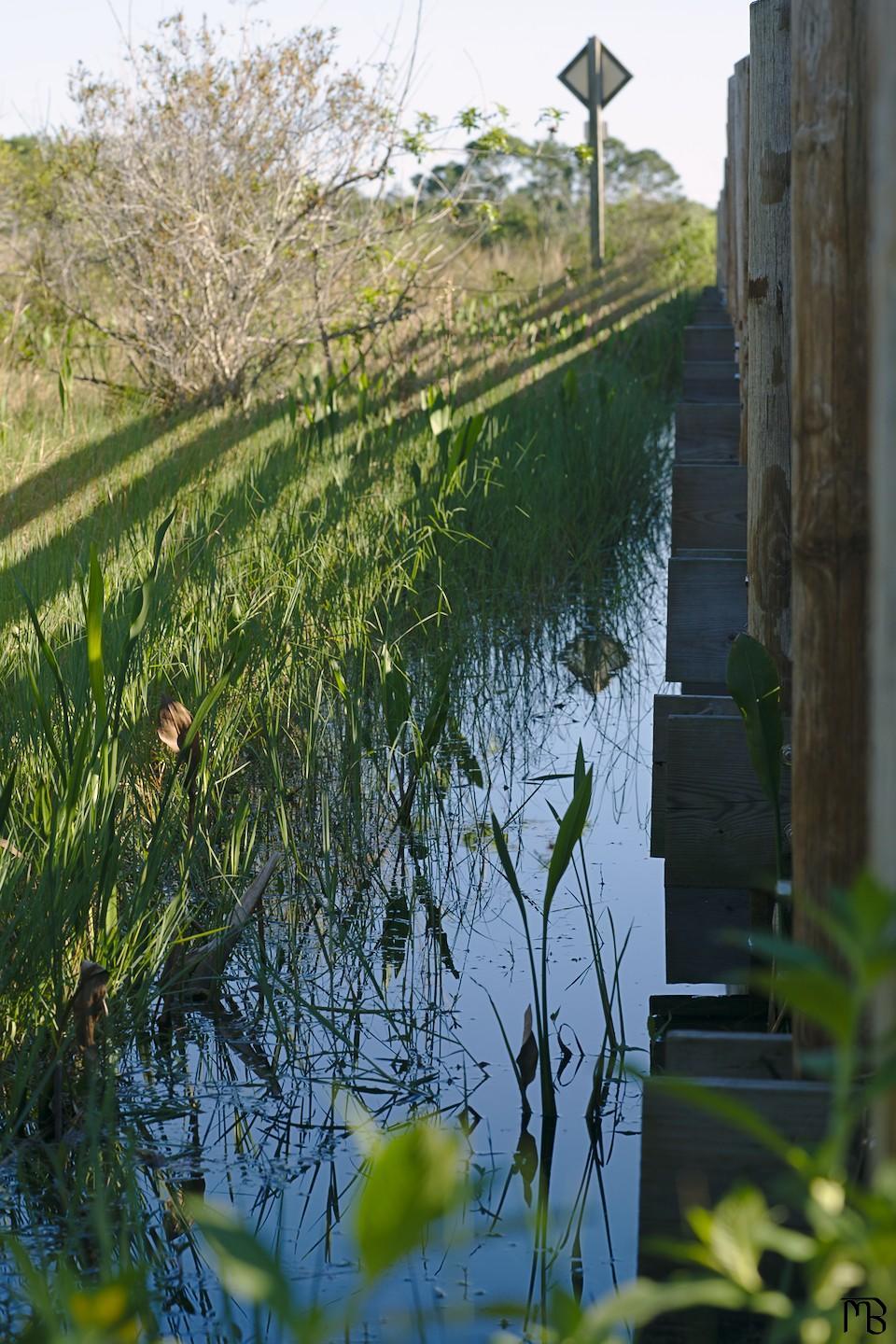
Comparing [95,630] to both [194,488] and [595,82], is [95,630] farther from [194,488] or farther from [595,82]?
[595,82]

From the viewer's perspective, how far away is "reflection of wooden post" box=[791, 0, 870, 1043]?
5.55ft

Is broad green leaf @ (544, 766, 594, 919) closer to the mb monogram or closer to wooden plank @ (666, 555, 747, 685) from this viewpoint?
the mb monogram

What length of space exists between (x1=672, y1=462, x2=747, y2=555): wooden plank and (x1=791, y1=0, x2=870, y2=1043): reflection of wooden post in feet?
12.0

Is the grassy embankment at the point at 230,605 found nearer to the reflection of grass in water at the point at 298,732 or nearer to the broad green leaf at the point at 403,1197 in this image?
the reflection of grass in water at the point at 298,732

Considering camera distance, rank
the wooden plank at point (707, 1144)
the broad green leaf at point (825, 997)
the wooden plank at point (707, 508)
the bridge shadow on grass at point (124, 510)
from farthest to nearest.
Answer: the wooden plank at point (707, 508)
the bridge shadow on grass at point (124, 510)
the wooden plank at point (707, 1144)
the broad green leaf at point (825, 997)

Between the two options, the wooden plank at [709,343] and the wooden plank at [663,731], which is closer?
the wooden plank at [663,731]

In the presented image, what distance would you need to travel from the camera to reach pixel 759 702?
2408 millimetres

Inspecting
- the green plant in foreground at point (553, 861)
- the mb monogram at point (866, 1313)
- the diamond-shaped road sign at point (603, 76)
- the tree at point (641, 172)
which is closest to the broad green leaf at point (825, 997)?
the mb monogram at point (866, 1313)

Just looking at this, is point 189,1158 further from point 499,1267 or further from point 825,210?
point 825,210

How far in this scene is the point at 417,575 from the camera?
5.32m

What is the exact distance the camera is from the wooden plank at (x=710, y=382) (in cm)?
845

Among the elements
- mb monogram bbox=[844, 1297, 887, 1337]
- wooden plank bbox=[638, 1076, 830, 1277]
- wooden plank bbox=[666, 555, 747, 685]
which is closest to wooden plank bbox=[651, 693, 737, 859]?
wooden plank bbox=[666, 555, 747, 685]

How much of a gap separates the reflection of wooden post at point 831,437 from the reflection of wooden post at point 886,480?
0.69m

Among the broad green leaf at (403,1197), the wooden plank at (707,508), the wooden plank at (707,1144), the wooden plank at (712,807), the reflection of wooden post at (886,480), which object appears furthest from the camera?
the wooden plank at (707,508)
